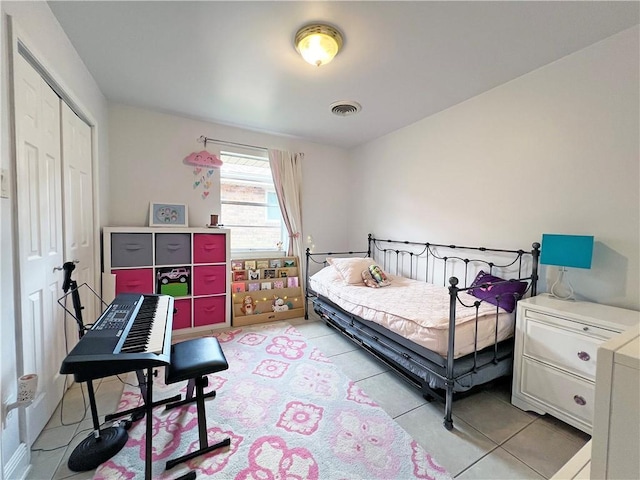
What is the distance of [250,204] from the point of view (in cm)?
364

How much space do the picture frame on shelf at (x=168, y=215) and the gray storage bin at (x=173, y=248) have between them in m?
0.21

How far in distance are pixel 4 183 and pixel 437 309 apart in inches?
98.9

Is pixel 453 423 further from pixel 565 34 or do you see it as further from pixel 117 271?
pixel 117 271

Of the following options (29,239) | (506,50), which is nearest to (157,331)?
(29,239)

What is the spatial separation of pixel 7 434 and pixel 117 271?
1.65 metres

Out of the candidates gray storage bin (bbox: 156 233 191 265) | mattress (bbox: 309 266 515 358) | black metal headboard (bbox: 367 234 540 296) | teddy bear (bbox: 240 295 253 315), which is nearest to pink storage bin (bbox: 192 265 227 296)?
gray storage bin (bbox: 156 233 191 265)

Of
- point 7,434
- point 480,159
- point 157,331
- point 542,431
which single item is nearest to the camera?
point 7,434

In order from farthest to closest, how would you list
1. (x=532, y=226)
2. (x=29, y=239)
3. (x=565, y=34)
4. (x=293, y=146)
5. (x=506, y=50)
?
(x=293, y=146)
(x=532, y=226)
(x=506, y=50)
(x=565, y=34)
(x=29, y=239)

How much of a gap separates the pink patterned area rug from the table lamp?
4.70ft

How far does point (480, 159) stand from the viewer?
2482 mm

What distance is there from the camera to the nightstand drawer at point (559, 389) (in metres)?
1.49

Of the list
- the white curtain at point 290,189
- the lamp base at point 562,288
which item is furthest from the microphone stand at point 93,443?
the lamp base at point 562,288

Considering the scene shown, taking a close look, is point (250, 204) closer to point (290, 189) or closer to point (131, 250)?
point (290, 189)

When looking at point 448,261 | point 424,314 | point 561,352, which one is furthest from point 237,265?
point 561,352
